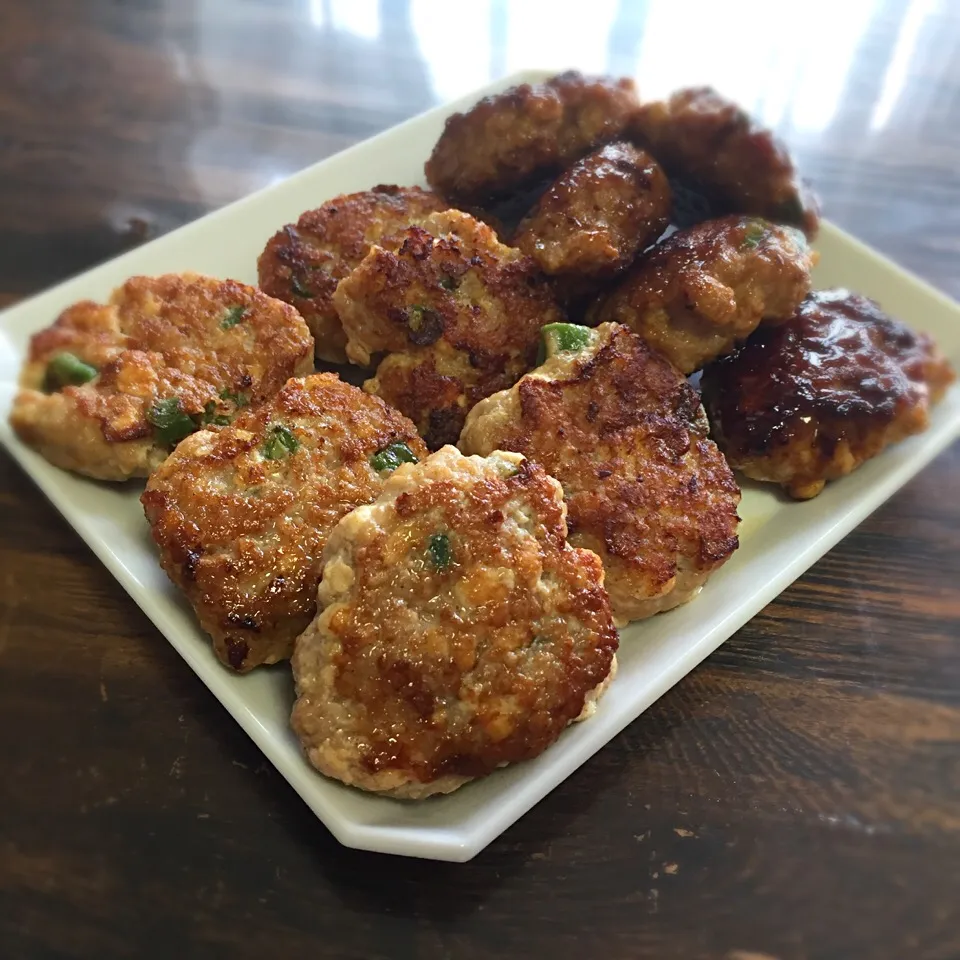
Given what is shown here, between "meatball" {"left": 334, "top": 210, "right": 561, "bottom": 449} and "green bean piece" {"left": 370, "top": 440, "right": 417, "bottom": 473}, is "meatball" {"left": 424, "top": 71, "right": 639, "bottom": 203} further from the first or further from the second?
"green bean piece" {"left": 370, "top": 440, "right": 417, "bottom": 473}

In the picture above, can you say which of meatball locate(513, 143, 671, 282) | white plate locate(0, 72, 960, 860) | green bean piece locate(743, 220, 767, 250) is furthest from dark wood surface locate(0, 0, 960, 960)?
meatball locate(513, 143, 671, 282)

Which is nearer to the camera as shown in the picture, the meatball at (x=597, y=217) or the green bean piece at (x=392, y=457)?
the green bean piece at (x=392, y=457)

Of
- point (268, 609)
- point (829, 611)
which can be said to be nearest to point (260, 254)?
point (268, 609)

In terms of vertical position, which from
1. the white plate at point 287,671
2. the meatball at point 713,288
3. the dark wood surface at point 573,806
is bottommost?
the dark wood surface at point 573,806

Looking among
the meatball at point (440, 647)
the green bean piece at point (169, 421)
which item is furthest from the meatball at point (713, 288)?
the green bean piece at point (169, 421)

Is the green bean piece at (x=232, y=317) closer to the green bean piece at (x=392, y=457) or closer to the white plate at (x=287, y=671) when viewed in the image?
the white plate at (x=287, y=671)

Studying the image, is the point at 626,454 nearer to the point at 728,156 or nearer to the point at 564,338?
the point at 564,338

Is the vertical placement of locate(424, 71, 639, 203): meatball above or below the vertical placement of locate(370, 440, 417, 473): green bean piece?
above
